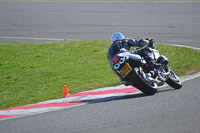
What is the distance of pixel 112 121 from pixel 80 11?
982 inches

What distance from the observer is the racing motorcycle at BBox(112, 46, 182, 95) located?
9219mm

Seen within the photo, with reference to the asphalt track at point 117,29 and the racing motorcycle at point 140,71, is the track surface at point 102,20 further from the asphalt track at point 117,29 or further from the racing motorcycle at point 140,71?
the racing motorcycle at point 140,71

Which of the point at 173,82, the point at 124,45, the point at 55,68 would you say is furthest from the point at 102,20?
the point at 124,45

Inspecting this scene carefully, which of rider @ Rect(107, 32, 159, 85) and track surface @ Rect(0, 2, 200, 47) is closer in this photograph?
rider @ Rect(107, 32, 159, 85)

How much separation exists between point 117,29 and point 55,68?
963 cm

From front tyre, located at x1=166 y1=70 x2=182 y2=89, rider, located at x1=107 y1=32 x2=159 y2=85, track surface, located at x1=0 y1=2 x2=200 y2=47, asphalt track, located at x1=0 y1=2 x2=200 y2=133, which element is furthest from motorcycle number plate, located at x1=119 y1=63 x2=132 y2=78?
track surface, located at x1=0 y1=2 x2=200 y2=47

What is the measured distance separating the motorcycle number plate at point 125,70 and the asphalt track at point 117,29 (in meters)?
0.54

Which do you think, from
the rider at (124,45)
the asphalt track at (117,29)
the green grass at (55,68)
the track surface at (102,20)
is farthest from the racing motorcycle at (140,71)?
the track surface at (102,20)

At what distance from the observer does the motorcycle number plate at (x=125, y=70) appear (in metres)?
9.19

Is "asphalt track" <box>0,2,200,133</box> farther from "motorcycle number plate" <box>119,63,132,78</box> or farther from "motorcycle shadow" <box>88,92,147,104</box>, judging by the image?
"motorcycle number plate" <box>119,63,132,78</box>

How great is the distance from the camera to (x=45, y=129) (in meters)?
7.33

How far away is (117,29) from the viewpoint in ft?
75.0

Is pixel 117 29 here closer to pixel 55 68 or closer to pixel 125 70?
pixel 55 68

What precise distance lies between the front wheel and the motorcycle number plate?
0.30ft
